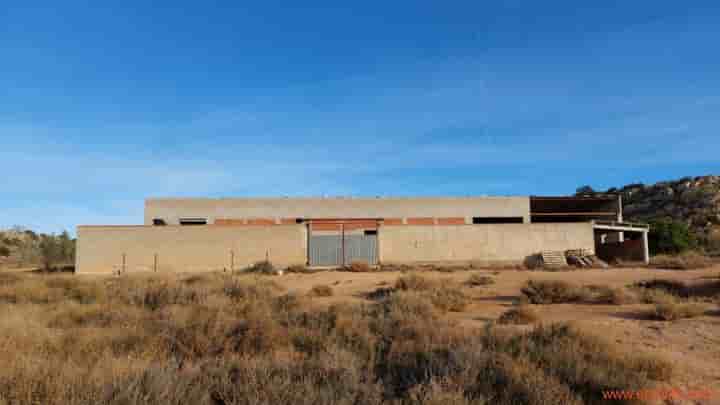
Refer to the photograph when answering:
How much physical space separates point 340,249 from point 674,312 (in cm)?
2843

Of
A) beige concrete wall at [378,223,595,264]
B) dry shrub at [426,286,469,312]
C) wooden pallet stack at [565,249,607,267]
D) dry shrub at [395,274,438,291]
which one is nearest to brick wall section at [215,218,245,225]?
beige concrete wall at [378,223,595,264]

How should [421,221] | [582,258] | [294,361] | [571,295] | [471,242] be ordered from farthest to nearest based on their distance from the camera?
1. [421,221]
2. [471,242]
3. [582,258]
4. [571,295]
5. [294,361]

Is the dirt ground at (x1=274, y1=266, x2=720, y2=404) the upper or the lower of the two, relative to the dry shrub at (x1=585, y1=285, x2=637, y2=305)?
lower

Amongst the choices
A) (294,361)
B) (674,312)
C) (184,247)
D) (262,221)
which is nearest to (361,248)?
(262,221)

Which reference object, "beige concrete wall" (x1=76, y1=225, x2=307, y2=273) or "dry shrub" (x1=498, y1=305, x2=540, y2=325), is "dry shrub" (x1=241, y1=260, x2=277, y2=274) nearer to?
"beige concrete wall" (x1=76, y1=225, x2=307, y2=273)

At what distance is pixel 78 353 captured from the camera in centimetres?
624

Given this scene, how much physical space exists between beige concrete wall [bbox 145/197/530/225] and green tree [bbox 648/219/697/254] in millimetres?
10721

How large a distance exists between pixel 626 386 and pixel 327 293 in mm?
12334

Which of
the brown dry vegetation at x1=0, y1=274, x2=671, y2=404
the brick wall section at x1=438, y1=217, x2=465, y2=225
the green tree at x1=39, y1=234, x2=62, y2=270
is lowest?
the brown dry vegetation at x1=0, y1=274, x2=671, y2=404

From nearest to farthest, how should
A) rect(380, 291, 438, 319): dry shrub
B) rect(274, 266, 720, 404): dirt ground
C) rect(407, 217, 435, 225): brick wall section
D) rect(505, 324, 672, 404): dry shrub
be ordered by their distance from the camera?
rect(505, 324, 672, 404): dry shrub, rect(274, 266, 720, 404): dirt ground, rect(380, 291, 438, 319): dry shrub, rect(407, 217, 435, 225): brick wall section

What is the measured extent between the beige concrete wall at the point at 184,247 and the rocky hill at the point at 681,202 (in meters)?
44.2

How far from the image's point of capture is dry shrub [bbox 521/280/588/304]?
43.1 ft

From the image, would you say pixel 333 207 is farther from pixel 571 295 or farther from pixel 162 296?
pixel 162 296

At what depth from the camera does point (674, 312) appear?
31.8 ft
